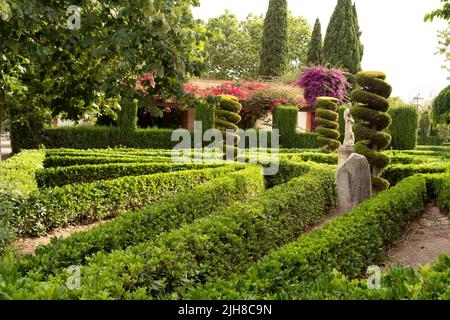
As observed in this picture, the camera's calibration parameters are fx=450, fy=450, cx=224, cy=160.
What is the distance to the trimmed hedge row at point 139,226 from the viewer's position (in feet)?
12.2

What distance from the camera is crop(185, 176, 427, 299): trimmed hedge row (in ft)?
10.2

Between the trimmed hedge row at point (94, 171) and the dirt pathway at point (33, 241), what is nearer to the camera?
the dirt pathway at point (33, 241)

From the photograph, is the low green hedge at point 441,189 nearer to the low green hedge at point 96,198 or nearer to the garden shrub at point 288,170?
the garden shrub at point 288,170

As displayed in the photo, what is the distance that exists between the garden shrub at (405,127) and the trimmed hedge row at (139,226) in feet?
42.4

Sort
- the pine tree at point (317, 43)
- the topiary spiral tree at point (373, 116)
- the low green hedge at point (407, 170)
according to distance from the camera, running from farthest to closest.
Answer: the pine tree at point (317, 43)
the low green hedge at point (407, 170)
the topiary spiral tree at point (373, 116)

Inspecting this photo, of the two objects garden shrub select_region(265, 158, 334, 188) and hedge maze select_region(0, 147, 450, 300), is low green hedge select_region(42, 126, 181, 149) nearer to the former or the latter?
hedge maze select_region(0, 147, 450, 300)

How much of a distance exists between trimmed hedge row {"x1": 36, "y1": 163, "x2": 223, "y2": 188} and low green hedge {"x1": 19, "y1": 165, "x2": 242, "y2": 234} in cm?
109

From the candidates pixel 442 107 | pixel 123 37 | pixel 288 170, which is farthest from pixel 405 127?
pixel 123 37

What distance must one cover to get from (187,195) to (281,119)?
15.3 metres

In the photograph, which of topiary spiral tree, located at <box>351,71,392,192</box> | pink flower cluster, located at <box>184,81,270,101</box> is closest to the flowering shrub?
pink flower cluster, located at <box>184,81,270,101</box>

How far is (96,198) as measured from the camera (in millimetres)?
7812

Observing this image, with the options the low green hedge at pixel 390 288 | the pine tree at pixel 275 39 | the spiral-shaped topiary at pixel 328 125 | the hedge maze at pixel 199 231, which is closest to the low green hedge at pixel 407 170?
the hedge maze at pixel 199 231

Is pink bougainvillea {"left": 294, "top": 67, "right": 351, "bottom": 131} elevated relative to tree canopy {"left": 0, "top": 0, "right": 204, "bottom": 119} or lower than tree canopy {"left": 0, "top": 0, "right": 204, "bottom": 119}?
elevated

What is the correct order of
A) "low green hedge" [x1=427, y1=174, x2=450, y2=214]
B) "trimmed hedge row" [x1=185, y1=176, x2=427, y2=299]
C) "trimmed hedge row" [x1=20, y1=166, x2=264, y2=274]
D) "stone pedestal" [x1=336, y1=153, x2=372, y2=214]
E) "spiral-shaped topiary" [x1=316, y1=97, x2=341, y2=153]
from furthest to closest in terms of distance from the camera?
"spiral-shaped topiary" [x1=316, y1=97, x2=341, y2=153]
"stone pedestal" [x1=336, y1=153, x2=372, y2=214]
"low green hedge" [x1=427, y1=174, x2=450, y2=214]
"trimmed hedge row" [x1=20, y1=166, x2=264, y2=274]
"trimmed hedge row" [x1=185, y1=176, x2=427, y2=299]
